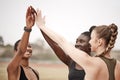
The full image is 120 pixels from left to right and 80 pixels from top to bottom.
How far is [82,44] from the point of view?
7.39ft

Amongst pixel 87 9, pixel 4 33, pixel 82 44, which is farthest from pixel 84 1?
pixel 4 33

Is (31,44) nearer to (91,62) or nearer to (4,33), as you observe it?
(4,33)

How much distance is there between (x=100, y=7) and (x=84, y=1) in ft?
0.59

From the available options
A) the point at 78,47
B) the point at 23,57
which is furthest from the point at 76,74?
the point at 23,57

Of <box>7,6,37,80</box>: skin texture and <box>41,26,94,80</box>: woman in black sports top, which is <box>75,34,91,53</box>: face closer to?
<box>41,26,94,80</box>: woman in black sports top

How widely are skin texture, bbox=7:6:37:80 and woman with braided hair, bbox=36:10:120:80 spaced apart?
350 mm

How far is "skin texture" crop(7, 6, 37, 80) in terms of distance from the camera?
1.98 meters

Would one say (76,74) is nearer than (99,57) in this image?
No

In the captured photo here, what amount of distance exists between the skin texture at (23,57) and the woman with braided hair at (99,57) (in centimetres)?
35

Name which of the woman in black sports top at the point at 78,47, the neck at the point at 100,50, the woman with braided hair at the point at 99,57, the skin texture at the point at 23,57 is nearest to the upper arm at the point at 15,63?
the skin texture at the point at 23,57

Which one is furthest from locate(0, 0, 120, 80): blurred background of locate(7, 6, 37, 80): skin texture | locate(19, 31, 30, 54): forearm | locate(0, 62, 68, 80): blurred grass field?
locate(19, 31, 30, 54): forearm

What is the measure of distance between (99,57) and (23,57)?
2.76 feet

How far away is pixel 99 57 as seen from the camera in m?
1.62

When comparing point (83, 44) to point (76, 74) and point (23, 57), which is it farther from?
point (23, 57)
